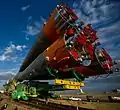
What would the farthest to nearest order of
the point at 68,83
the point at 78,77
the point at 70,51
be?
the point at 78,77
the point at 68,83
the point at 70,51

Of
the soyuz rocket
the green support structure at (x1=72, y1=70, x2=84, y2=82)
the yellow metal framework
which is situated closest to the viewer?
the soyuz rocket

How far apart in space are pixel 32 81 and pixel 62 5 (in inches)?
393

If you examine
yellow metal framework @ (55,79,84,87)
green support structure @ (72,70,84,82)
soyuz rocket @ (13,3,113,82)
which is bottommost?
yellow metal framework @ (55,79,84,87)

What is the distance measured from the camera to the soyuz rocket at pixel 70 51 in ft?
53.2

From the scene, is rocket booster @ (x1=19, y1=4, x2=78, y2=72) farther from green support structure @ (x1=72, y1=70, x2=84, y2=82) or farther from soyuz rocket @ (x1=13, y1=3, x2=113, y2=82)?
green support structure @ (x1=72, y1=70, x2=84, y2=82)

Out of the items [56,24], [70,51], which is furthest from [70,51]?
[56,24]

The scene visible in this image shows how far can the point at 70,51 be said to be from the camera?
1580cm

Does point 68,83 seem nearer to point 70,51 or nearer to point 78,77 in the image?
point 78,77

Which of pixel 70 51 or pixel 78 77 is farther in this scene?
pixel 78 77

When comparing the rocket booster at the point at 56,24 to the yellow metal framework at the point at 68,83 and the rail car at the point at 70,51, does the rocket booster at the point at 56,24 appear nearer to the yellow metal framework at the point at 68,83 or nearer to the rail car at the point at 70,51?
the rail car at the point at 70,51

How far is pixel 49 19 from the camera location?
18.9 m

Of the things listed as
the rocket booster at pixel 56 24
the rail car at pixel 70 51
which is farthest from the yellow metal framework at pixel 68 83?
the rocket booster at pixel 56 24

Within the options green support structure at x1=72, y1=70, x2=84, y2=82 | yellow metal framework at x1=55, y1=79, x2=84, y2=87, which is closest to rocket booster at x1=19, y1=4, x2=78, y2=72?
green support structure at x1=72, y1=70, x2=84, y2=82

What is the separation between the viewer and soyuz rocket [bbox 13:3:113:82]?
1622 cm
